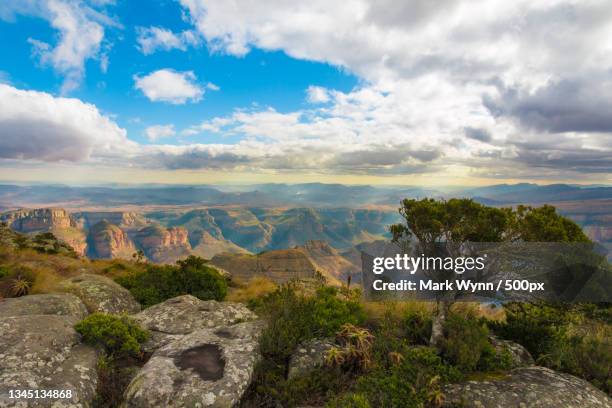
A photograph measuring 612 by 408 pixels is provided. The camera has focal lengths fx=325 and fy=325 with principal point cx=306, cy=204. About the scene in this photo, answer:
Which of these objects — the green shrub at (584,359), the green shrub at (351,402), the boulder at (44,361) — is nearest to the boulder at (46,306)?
the boulder at (44,361)

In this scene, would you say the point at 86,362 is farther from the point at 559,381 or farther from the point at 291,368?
the point at 559,381

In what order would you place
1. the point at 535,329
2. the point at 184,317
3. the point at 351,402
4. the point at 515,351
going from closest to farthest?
1. the point at 351,402
2. the point at 515,351
3. the point at 535,329
4. the point at 184,317

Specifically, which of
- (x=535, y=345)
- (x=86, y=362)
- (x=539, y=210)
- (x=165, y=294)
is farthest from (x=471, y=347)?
(x=165, y=294)

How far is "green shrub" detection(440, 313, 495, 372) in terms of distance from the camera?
29.9ft

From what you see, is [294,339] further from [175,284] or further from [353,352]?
[175,284]

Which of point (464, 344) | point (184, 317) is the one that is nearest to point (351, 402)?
point (464, 344)

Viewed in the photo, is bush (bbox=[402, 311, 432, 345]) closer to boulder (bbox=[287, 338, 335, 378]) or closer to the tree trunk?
the tree trunk

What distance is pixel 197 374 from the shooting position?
829 centimetres

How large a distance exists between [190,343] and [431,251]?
419 inches

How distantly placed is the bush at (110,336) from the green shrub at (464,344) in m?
9.50

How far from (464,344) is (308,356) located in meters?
4.48

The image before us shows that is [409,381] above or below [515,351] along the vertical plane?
above

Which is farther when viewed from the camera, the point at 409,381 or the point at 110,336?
the point at 110,336

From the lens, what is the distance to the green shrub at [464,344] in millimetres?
9102
